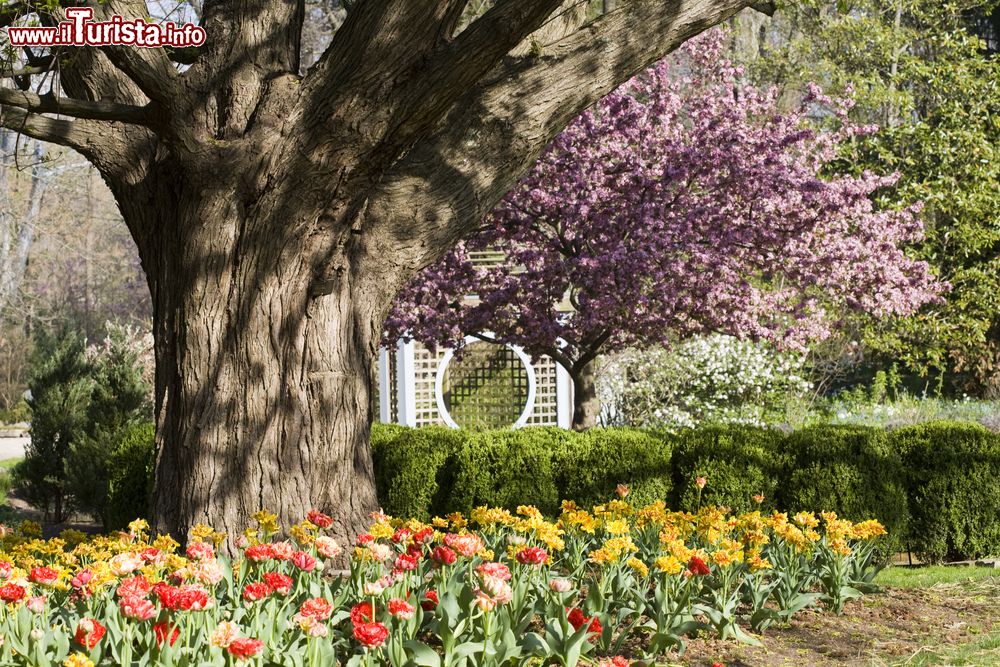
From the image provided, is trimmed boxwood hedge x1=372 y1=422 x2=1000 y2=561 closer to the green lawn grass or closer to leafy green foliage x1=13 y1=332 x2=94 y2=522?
the green lawn grass

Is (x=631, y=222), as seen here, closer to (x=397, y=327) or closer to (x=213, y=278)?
(x=397, y=327)

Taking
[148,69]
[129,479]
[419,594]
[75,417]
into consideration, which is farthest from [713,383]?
[419,594]

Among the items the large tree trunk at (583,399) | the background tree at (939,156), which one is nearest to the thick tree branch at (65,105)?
the large tree trunk at (583,399)

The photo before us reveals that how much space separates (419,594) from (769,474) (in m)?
4.15

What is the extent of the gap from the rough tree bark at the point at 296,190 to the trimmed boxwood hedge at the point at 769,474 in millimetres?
2228

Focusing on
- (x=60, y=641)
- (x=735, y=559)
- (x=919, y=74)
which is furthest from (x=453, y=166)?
(x=919, y=74)

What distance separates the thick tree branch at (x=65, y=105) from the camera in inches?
188

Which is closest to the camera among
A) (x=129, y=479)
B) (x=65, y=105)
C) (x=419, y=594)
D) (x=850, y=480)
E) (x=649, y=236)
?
(x=419, y=594)

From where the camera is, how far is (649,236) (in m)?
9.06

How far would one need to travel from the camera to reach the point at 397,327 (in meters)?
10.0

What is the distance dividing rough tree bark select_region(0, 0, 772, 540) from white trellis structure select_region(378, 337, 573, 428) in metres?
11.5

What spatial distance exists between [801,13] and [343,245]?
58.9 feet

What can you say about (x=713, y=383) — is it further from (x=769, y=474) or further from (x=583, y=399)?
(x=769, y=474)

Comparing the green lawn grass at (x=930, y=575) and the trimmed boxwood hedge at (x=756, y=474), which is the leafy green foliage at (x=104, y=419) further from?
the green lawn grass at (x=930, y=575)
